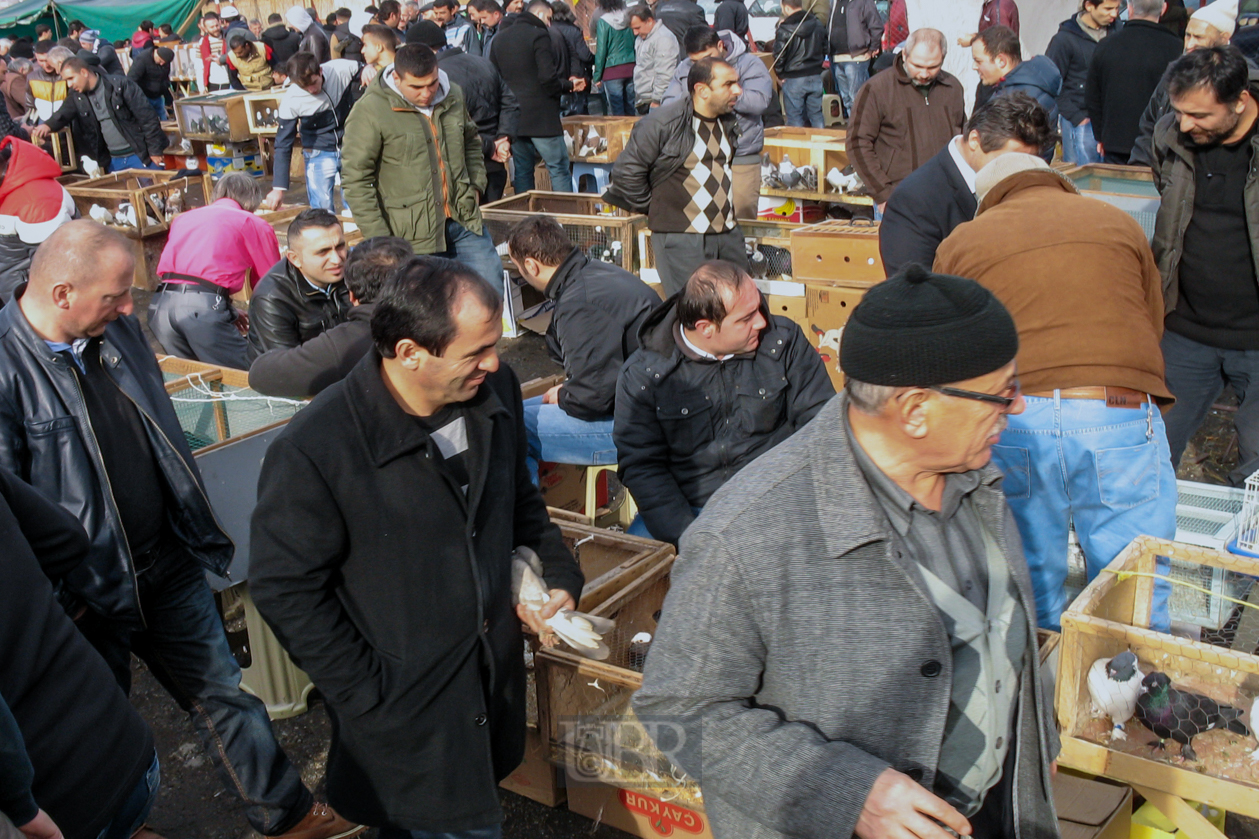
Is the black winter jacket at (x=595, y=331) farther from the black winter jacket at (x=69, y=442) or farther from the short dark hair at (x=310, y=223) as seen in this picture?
the black winter jacket at (x=69, y=442)

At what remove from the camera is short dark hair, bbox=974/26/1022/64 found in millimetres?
6855

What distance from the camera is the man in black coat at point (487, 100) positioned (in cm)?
873

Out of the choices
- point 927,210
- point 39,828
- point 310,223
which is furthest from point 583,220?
point 39,828

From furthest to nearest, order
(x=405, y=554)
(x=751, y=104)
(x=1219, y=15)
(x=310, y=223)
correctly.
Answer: (x=751, y=104) < (x=1219, y=15) < (x=310, y=223) < (x=405, y=554)

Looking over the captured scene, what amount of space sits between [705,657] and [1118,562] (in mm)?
1717

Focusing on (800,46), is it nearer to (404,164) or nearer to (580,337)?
(404,164)

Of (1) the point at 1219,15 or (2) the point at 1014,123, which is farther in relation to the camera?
(1) the point at 1219,15

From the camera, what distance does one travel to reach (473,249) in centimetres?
675

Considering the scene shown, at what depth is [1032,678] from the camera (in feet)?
6.10

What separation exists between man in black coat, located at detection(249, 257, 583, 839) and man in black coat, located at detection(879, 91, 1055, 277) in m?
2.09

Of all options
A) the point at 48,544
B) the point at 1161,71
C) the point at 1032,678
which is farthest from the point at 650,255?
the point at 1032,678

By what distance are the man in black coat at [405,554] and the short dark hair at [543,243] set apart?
2318 mm

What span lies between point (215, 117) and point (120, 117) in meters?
1.87

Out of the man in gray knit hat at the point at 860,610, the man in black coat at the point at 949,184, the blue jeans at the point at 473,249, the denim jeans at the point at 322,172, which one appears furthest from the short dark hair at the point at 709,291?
the denim jeans at the point at 322,172
